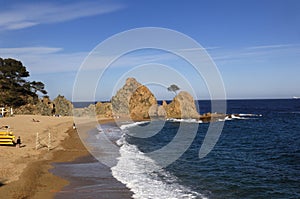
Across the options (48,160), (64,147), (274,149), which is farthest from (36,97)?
(274,149)

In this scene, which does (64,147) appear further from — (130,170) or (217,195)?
(217,195)

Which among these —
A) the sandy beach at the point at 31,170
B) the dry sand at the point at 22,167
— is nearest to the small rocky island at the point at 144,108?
the sandy beach at the point at 31,170

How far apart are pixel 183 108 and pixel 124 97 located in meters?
24.5

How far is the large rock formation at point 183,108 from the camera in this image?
300 ft

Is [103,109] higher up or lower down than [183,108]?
higher up

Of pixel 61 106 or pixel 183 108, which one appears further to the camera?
pixel 183 108

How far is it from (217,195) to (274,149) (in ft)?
→ 66.3

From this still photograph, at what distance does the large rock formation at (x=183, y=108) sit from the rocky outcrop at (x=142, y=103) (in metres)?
6.48

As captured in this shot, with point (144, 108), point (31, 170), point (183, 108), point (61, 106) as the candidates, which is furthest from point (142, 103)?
point (31, 170)

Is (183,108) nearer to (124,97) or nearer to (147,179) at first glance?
(124,97)

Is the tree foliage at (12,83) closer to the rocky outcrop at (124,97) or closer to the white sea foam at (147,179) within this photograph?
the rocky outcrop at (124,97)

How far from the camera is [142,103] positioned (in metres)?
98.2

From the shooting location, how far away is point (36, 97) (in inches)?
2899

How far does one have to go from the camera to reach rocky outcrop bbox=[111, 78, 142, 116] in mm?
102125
